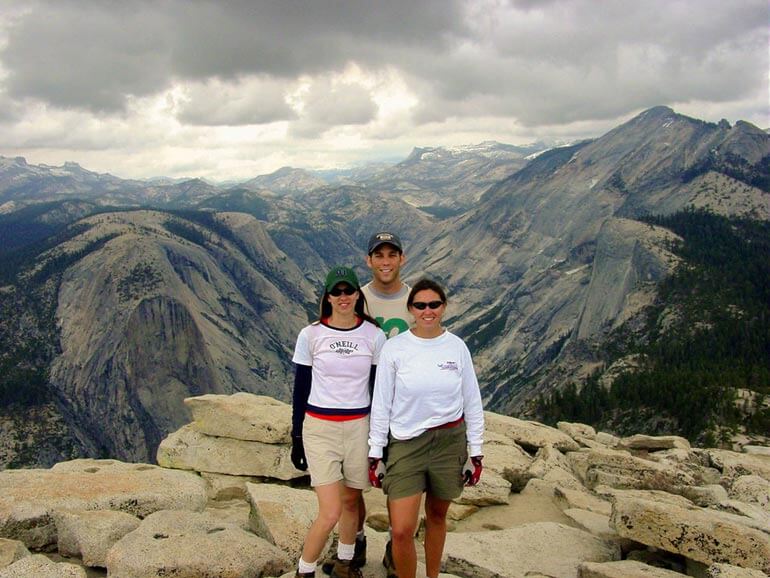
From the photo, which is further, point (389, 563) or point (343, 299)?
point (389, 563)

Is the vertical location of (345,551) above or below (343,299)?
below

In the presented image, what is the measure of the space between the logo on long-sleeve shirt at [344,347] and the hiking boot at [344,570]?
3641 mm

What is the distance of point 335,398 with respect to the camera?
8719 millimetres

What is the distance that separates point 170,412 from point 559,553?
179833 millimetres

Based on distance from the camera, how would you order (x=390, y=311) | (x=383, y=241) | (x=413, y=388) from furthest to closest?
(x=390, y=311), (x=383, y=241), (x=413, y=388)

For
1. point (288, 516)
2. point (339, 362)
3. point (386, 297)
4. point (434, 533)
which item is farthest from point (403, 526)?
point (288, 516)

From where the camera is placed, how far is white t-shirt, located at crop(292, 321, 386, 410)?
28.5 ft

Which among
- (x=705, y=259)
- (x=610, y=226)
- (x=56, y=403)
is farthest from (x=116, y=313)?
(x=705, y=259)

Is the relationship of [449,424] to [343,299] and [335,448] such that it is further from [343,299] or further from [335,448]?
[343,299]

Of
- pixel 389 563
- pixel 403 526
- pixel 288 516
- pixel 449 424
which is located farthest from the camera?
pixel 288 516

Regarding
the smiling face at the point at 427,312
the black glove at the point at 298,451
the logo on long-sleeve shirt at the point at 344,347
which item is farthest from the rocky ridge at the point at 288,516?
the smiling face at the point at 427,312

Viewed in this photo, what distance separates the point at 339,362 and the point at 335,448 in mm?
1423

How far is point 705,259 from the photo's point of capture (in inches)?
6535

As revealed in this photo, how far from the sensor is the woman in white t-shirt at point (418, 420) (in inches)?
322
